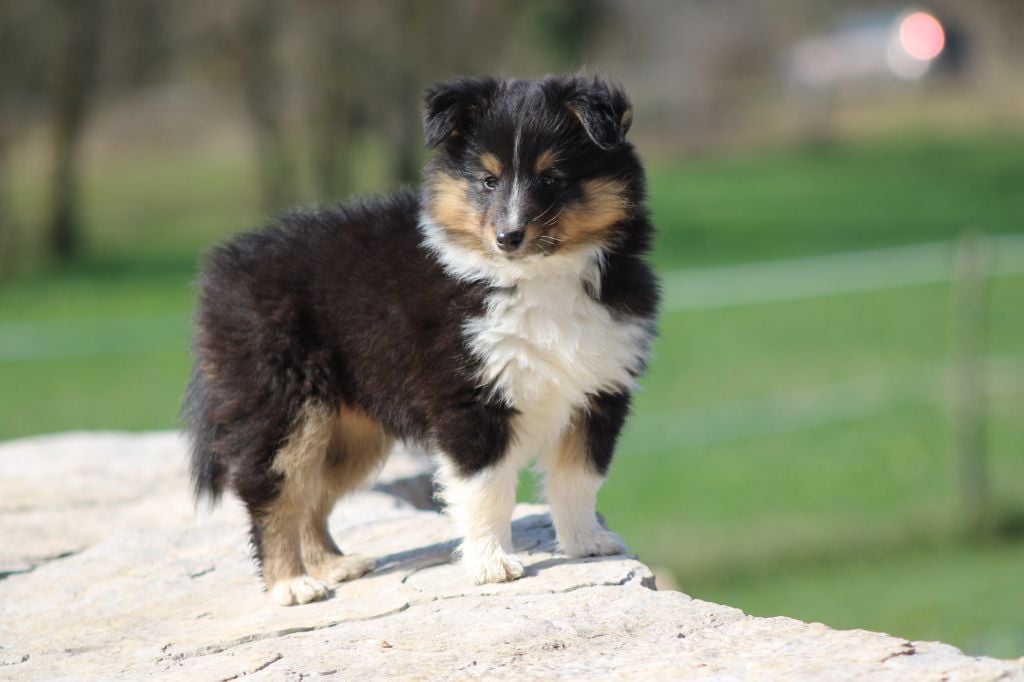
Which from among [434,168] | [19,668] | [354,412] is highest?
[434,168]

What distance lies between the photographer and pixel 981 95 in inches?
1447

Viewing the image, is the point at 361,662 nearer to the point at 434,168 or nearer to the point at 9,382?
the point at 434,168

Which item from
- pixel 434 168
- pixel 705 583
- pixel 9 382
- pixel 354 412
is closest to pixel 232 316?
pixel 354 412

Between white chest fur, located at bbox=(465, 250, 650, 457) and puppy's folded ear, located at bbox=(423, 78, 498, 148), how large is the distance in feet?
1.91

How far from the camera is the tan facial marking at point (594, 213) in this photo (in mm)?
4664

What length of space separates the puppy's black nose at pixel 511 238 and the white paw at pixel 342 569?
1.50 metres

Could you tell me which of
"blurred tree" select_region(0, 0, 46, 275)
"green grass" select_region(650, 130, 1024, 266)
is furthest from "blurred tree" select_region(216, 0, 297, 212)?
"green grass" select_region(650, 130, 1024, 266)

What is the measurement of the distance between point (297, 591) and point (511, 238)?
1548 mm

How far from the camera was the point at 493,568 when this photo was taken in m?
4.85

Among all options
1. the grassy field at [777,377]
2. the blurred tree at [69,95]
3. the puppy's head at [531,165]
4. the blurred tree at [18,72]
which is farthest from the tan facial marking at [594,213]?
the blurred tree at [69,95]

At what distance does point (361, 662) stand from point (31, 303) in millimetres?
20320

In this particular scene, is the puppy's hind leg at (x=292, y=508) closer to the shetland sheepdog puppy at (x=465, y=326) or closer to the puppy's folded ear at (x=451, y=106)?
the shetland sheepdog puppy at (x=465, y=326)

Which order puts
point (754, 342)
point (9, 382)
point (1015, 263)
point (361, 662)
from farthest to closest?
A: point (1015, 263) < point (754, 342) < point (9, 382) < point (361, 662)

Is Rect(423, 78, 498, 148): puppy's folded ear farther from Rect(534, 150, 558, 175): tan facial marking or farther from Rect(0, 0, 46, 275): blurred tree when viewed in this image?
Rect(0, 0, 46, 275): blurred tree
